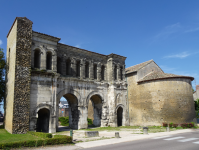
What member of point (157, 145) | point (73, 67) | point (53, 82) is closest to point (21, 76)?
point (53, 82)

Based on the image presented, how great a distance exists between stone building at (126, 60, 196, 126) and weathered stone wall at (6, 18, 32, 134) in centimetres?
1625

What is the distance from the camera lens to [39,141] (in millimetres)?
11914

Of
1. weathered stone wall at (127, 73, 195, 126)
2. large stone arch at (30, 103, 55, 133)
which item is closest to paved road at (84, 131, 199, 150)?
large stone arch at (30, 103, 55, 133)

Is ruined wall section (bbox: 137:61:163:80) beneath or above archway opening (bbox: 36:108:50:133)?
above

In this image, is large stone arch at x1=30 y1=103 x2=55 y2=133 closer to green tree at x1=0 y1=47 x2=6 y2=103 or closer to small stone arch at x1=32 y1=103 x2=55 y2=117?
small stone arch at x1=32 y1=103 x2=55 y2=117

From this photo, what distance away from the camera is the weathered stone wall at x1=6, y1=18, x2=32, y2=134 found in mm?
16459

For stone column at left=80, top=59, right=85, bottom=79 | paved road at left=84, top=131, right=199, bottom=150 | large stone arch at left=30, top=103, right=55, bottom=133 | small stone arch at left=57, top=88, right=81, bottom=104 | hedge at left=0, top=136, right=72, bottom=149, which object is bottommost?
paved road at left=84, top=131, right=199, bottom=150

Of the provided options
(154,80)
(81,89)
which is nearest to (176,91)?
(154,80)

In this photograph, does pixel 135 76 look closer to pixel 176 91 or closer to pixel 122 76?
pixel 122 76

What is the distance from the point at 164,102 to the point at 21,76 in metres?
18.7

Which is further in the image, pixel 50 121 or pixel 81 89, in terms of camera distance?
pixel 81 89

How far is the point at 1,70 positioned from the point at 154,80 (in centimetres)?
2118

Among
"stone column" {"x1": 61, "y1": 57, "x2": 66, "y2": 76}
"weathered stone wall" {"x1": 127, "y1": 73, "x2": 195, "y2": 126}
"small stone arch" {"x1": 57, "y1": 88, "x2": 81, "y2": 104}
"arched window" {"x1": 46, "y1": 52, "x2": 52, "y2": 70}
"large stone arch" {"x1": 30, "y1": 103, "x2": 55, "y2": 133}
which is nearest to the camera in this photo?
"large stone arch" {"x1": 30, "y1": 103, "x2": 55, "y2": 133}

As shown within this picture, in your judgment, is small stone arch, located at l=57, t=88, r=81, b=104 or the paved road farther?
small stone arch, located at l=57, t=88, r=81, b=104
